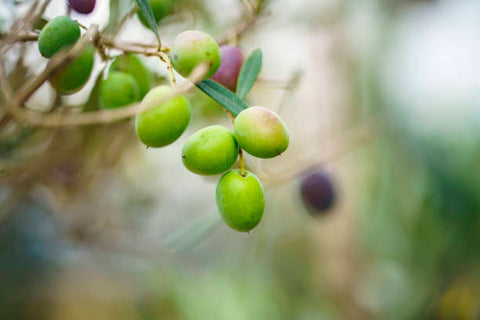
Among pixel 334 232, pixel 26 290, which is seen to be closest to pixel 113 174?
pixel 26 290

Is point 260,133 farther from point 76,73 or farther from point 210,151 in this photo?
point 76,73

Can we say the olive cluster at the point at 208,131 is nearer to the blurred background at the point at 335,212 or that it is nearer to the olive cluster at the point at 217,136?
the olive cluster at the point at 217,136

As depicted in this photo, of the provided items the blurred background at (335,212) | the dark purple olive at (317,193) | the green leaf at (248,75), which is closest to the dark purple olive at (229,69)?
the green leaf at (248,75)

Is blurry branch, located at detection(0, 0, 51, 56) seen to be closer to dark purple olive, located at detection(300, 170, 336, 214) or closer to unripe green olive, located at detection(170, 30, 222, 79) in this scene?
unripe green olive, located at detection(170, 30, 222, 79)

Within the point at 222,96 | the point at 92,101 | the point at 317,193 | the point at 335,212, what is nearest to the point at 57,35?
the point at 222,96

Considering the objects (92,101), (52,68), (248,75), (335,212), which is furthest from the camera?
(335,212)

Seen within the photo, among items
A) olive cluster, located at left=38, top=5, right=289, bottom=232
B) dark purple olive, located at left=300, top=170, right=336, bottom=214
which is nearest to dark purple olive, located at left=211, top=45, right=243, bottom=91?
olive cluster, located at left=38, top=5, right=289, bottom=232
